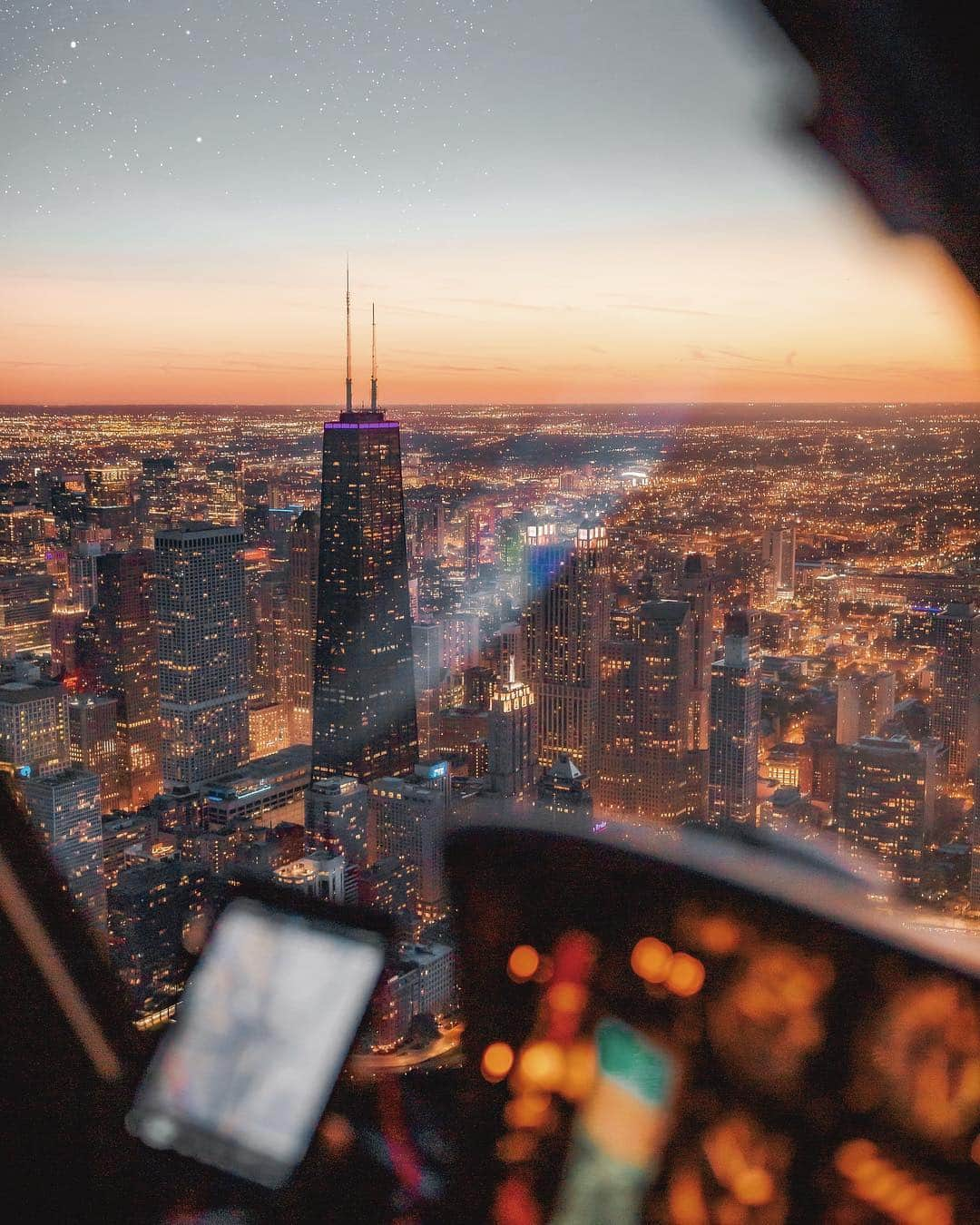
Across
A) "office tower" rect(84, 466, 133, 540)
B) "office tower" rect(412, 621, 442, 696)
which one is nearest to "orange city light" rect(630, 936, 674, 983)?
"office tower" rect(84, 466, 133, 540)

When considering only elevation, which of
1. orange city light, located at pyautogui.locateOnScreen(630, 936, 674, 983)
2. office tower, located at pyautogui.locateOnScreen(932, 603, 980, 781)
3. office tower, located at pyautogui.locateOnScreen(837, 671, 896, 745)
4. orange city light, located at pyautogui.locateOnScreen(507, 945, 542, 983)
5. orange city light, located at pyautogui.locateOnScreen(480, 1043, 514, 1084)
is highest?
orange city light, located at pyautogui.locateOnScreen(630, 936, 674, 983)

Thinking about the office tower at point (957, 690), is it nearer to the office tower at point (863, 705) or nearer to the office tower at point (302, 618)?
the office tower at point (863, 705)

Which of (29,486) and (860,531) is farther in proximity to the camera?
(29,486)

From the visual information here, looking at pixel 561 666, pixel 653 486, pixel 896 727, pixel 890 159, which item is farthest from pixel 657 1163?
pixel 561 666

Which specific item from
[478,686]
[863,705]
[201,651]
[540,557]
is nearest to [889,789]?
[863,705]

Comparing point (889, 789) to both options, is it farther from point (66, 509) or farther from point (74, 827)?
point (66, 509)

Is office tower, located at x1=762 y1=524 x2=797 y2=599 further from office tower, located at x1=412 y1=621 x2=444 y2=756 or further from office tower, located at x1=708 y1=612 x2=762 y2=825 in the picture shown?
office tower, located at x1=412 y1=621 x2=444 y2=756

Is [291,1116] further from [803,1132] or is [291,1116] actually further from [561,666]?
[561,666]
